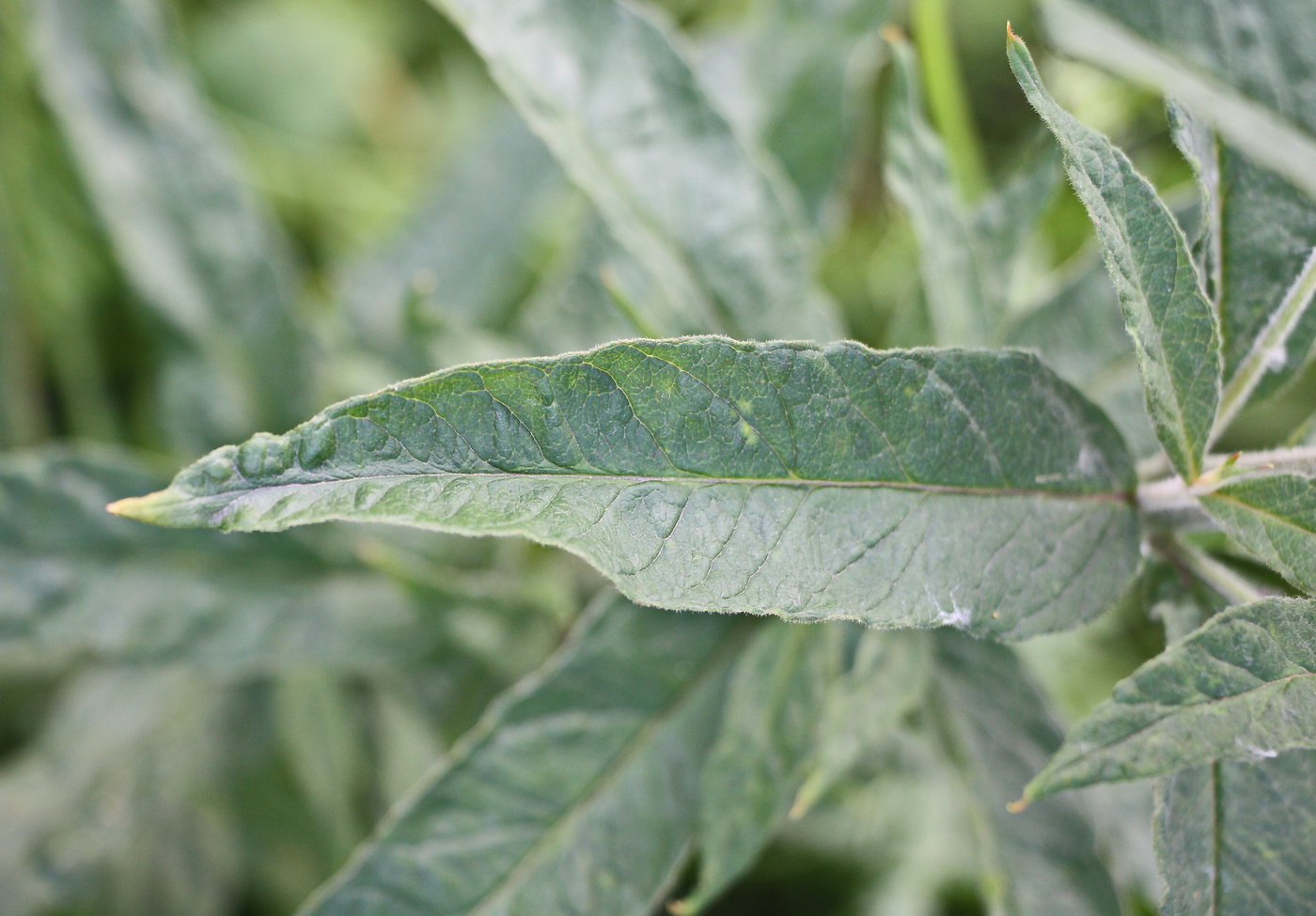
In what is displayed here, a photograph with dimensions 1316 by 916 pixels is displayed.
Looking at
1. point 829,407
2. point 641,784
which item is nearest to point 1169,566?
point 829,407

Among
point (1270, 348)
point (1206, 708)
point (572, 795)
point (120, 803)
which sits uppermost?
point (1270, 348)

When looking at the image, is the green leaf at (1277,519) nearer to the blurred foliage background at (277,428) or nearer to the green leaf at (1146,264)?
the green leaf at (1146,264)

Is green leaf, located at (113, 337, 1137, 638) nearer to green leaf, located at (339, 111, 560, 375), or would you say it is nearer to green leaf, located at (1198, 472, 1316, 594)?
green leaf, located at (1198, 472, 1316, 594)

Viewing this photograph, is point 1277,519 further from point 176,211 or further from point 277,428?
point 176,211

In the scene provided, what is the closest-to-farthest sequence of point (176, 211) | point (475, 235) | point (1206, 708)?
point (1206, 708)
point (176, 211)
point (475, 235)

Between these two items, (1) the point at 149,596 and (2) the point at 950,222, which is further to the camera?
(1) the point at 149,596

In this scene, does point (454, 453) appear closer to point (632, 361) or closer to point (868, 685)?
point (632, 361)

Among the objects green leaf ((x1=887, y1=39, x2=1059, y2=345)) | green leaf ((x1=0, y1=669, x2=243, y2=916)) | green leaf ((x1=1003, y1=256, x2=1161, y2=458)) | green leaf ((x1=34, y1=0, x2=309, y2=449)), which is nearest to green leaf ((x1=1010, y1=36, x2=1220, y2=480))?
green leaf ((x1=887, y1=39, x2=1059, y2=345))

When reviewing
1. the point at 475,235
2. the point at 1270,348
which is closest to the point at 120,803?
the point at 475,235
